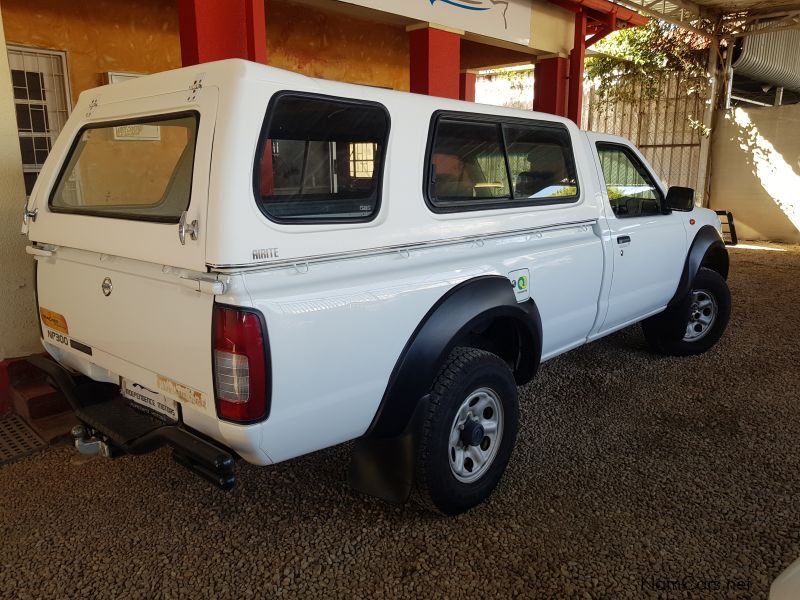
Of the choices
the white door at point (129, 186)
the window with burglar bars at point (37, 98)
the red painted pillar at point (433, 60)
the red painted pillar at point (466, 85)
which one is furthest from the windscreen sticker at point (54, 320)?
the red painted pillar at point (466, 85)

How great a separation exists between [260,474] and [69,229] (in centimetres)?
156

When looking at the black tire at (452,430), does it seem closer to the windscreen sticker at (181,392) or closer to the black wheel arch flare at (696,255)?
the windscreen sticker at (181,392)

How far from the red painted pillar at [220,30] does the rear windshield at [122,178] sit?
1.60 meters

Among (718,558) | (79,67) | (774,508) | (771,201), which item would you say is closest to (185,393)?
(718,558)

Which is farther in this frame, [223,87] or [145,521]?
[145,521]

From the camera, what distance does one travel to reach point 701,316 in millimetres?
5258

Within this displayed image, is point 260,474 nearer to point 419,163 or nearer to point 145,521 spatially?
point 145,521

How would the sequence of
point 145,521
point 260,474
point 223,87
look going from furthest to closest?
point 260,474 → point 145,521 → point 223,87

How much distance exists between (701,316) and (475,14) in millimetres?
4336

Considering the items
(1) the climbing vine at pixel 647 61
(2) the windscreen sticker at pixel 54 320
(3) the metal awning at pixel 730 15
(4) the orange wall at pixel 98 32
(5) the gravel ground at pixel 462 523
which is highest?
(3) the metal awning at pixel 730 15

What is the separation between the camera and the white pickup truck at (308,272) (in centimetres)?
220

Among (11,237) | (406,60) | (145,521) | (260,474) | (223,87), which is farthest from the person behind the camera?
(406,60)

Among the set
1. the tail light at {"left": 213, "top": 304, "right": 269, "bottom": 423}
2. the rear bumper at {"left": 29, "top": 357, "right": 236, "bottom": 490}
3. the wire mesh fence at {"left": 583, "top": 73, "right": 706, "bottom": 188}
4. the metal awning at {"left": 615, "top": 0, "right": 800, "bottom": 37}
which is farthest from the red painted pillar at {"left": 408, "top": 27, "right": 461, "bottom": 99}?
the wire mesh fence at {"left": 583, "top": 73, "right": 706, "bottom": 188}

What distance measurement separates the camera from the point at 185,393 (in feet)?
7.73
